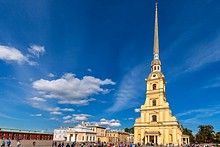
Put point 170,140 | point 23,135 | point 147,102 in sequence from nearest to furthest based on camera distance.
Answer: point 170,140 → point 147,102 → point 23,135

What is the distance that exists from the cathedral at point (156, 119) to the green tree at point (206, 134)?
4300 centimetres

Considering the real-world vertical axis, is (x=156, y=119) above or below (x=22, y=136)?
above

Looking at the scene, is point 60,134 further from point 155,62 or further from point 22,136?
point 155,62

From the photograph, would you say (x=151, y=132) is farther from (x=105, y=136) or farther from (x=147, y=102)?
(x=105, y=136)

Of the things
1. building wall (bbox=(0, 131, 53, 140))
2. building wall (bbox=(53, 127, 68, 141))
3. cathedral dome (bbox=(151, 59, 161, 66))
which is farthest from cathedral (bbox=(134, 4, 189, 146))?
building wall (bbox=(53, 127, 68, 141))

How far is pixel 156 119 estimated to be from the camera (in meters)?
61.3

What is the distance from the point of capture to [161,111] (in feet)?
200

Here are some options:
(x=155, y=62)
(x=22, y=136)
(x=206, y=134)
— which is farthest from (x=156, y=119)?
(x=22, y=136)

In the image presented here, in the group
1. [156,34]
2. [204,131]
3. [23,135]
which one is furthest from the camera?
[204,131]

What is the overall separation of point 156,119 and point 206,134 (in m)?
52.0

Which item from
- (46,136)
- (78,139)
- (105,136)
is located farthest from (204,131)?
(46,136)

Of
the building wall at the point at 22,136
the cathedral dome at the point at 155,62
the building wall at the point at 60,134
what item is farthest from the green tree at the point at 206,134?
the building wall at the point at 22,136

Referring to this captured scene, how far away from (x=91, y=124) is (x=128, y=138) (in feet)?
128

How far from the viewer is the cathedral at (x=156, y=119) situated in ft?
190
